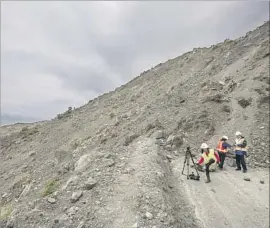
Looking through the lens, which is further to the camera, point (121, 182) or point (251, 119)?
point (251, 119)

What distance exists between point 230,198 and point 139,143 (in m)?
5.51

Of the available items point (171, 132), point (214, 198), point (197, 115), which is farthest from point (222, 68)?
point (214, 198)

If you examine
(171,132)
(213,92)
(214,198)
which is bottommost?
(214,198)

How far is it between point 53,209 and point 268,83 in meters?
16.0

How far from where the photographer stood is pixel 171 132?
74.1 feet

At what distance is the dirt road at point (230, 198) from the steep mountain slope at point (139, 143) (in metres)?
0.32

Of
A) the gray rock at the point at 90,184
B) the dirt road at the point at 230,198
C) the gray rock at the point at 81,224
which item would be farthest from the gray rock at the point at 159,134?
Result: the gray rock at the point at 81,224

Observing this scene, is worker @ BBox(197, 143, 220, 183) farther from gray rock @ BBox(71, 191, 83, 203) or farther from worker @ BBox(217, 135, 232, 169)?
gray rock @ BBox(71, 191, 83, 203)

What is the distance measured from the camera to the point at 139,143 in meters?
20.9

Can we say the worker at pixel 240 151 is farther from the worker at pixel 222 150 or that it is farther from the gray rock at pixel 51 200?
the gray rock at pixel 51 200

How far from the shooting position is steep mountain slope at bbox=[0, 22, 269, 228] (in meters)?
15.5

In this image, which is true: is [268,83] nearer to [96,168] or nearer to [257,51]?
[257,51]

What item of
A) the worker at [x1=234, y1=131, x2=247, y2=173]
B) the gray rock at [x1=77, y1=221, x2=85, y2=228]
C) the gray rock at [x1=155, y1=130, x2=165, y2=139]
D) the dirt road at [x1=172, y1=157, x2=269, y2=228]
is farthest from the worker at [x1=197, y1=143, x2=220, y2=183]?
the gray rock at [x1=77, y1=221, x2=85, y2=228]

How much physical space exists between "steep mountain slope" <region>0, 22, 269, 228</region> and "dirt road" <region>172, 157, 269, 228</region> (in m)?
0.32
